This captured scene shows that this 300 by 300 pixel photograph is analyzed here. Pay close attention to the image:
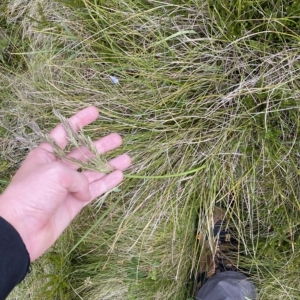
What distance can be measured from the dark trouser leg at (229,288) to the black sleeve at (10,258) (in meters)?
0.98

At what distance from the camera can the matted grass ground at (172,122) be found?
1.69 metres

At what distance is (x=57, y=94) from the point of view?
201 centimetres

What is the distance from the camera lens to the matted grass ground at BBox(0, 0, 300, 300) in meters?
1.69

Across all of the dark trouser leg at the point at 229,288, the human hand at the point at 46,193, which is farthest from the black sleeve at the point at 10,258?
the dark trouser leg at the point at 229,288

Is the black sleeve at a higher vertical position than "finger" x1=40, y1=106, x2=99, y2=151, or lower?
lower

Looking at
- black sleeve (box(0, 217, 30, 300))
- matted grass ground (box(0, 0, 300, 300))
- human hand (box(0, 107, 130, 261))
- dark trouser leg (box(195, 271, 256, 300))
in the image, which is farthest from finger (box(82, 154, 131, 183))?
dark trouser leg (box(195, 271, 256, 300))

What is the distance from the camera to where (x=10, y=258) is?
1.32 meters

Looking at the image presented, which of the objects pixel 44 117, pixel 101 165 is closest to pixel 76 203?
pixel 101 165

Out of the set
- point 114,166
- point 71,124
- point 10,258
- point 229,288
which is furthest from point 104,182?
point 229,288

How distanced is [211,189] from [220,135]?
26cm

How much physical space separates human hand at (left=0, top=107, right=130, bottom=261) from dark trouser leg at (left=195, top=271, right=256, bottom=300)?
0.79 meters

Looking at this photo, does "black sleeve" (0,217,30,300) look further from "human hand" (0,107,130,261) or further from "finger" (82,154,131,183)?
"finger" (82,154,131,183)

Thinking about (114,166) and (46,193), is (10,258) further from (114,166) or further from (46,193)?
(114,166)

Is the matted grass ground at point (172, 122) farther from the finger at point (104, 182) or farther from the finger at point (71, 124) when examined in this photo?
the finger at point (71, 124)
